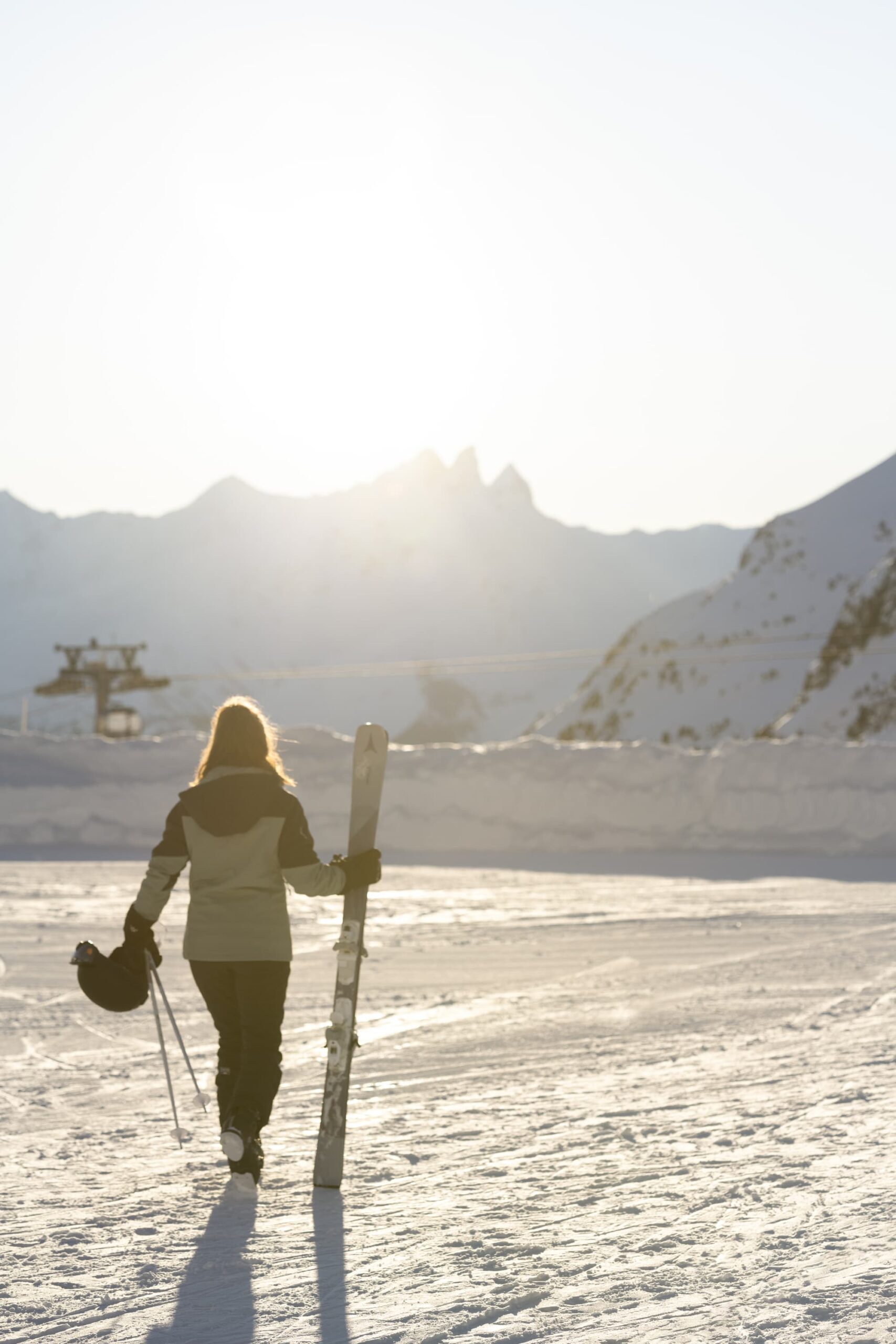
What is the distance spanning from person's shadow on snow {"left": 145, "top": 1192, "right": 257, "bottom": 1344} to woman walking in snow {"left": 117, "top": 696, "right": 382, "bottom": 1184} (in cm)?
36

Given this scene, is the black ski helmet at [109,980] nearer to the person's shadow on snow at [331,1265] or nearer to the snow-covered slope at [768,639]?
the person's shadow on snow at [331,1265]

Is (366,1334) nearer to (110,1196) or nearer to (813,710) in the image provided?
(110,1196)

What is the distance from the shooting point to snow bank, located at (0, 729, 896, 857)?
2261 centimetres

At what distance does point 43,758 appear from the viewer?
79.3 ft

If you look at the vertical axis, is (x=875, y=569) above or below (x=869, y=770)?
above

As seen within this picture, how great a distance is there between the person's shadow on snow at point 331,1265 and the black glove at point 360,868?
106 cm

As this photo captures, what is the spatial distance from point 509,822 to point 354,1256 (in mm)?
19148

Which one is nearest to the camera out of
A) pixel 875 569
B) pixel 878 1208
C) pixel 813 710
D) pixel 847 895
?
pixel 878 1208

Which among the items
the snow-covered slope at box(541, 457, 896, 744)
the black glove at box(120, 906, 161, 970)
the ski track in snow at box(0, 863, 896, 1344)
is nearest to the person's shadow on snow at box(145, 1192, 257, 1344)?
the ski track in snow at box(0, 863, 896, 1344)

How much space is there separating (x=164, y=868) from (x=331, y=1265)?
1458mm

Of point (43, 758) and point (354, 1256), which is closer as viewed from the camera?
point (354, 1256)

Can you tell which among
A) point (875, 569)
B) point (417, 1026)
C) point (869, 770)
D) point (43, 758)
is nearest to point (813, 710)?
point (875, 569)

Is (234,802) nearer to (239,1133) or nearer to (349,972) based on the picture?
(349,972)

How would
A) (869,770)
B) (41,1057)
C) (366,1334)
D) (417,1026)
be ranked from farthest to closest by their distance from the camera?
(869,770), (417,1026), (41,1057), (366,1334)
